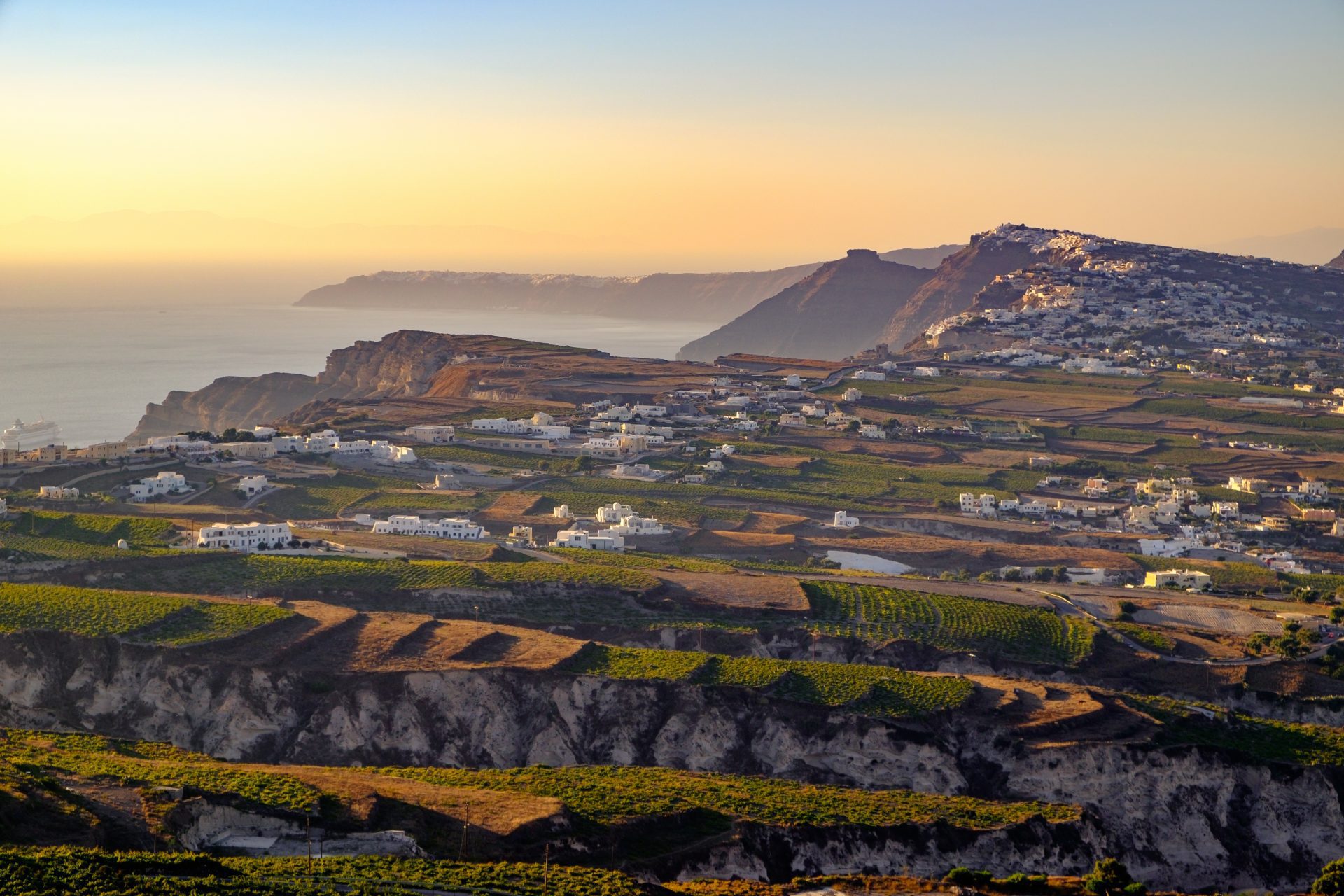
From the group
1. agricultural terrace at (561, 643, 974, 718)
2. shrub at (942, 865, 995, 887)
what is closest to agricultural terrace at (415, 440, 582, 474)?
agricultural terrace at (561, 643, 974, 718)

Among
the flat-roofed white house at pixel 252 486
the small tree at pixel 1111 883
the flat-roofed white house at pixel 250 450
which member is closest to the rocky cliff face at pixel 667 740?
the small tree at pixel 1111 883

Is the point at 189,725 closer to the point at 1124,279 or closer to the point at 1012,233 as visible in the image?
the point at 1124,279

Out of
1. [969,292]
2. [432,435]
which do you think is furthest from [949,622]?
[969,292]

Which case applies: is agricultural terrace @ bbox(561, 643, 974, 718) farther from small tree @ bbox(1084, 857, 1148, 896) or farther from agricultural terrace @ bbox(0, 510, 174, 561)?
agricultural terrace @ bbox(0, 510, 174, 561)

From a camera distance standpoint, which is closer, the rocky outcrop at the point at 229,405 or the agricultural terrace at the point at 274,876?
the agricultural terrace at the point at 274,876

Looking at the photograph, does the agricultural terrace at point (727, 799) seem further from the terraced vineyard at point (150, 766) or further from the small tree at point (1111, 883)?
the terraced vineyard at point (150, 766)
